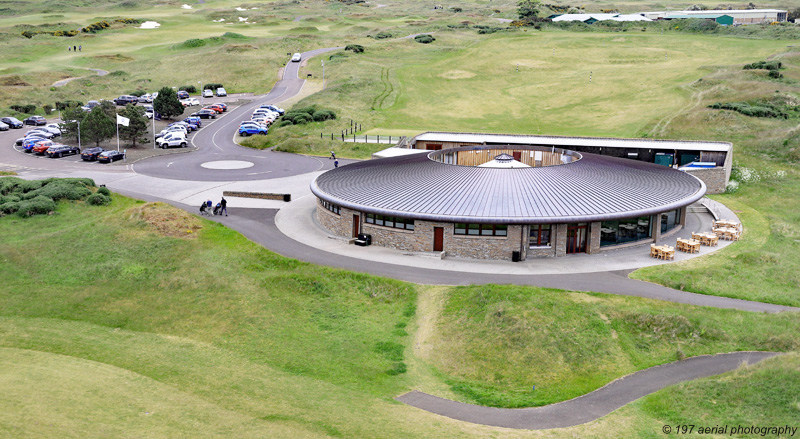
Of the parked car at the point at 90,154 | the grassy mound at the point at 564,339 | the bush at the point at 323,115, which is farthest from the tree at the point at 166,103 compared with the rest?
the grassy mound at the point at 564,339

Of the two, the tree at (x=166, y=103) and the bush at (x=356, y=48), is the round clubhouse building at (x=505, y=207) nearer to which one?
the tree at (x=166, y=103)

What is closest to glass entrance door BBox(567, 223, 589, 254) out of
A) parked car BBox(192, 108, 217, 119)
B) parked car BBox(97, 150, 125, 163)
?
parked car BBox(97, 150, 125, 163)

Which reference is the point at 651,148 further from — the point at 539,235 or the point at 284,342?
the point at 284,342

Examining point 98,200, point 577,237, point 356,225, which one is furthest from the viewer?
point 98,200

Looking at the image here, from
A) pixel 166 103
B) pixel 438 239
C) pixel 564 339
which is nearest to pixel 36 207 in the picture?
pixel 438 239

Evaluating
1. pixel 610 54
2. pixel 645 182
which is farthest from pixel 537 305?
pixel 610 54

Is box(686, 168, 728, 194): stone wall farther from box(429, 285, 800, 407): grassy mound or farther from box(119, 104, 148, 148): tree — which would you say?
box(119, 104, 148, 148): tree
